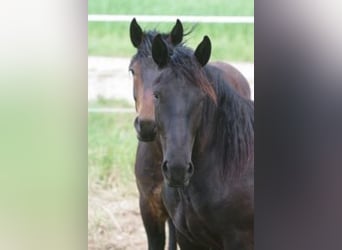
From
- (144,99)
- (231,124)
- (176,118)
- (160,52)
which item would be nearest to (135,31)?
(160,52)

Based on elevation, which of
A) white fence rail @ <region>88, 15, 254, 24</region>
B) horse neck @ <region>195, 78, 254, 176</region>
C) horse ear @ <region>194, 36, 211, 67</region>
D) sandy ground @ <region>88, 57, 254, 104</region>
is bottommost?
horse neck @ <region>195, 78, 254, 176</region>

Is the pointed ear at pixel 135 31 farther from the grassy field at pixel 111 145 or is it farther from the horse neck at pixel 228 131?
the horse neck at pixel 228 131

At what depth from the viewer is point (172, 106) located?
2.74 metres

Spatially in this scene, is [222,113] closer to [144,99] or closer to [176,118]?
[176,118]

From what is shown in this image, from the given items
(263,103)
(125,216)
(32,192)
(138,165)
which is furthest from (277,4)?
(32,192)

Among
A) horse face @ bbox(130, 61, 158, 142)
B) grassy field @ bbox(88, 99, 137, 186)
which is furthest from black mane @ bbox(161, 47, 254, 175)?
grassy field @ bbox(88, 99, 137, 186)

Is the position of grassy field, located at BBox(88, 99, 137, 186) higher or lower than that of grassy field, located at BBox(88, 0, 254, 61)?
lower

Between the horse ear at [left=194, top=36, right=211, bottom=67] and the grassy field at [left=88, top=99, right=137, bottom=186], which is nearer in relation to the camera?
the horse ear at [left=194, top=36, right=211, bottom=67]

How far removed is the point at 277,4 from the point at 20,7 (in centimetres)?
104

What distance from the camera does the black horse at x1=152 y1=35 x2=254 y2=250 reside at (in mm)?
2750

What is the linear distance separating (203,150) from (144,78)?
35 cm

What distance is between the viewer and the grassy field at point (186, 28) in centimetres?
279

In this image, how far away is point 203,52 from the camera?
2773 millimetres

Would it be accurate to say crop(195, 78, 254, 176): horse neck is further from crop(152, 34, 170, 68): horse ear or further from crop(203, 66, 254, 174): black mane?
crop(152, 34, 170, 68): horse ear
